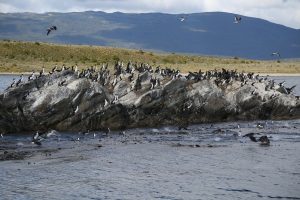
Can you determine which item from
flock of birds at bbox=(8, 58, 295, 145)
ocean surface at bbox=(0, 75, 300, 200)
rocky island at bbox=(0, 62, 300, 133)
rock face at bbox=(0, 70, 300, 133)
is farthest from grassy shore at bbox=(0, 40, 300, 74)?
ocean surface at bbox=(0, 75, 300, 200)

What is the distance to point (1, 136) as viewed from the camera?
115 ft

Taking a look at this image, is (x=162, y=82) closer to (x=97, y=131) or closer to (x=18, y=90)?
(x=97, y=131)

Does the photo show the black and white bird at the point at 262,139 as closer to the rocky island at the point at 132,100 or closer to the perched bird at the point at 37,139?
the rocky island at the point at 132,100

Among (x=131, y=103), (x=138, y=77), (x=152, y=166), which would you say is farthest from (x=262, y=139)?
(x=138, y=77)

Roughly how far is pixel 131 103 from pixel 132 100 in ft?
1.33

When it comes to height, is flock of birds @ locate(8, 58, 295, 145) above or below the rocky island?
above

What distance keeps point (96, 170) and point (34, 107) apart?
1174 cm

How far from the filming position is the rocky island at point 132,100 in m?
36.2

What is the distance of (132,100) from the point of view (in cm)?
3928

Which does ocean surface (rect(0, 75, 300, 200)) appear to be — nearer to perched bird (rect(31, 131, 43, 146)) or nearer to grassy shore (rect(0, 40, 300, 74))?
perched bird (rect(31, 131, 43, 146))

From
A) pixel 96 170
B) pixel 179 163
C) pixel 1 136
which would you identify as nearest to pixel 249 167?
pixel 179 163

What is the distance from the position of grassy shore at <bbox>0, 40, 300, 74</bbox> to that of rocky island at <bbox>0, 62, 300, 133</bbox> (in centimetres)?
6316

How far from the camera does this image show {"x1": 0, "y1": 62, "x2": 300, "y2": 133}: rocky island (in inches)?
1423

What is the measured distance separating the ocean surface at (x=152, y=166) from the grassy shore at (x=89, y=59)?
73.6 meters
